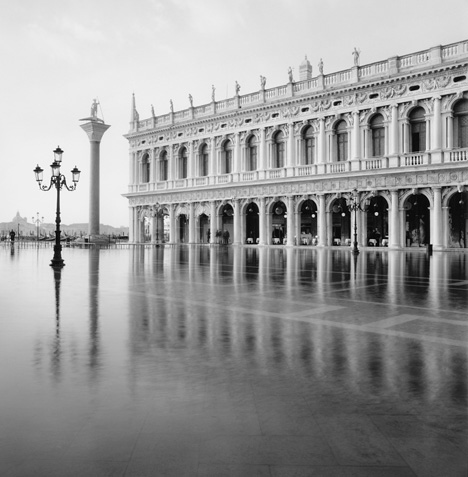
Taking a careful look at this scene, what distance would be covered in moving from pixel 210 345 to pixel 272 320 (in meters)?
1.97

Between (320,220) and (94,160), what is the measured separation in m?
25.7

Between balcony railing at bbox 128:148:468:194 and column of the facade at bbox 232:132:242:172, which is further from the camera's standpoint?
column of the facade at bbox 232:132:242:172

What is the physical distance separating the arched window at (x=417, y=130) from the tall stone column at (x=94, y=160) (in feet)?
103

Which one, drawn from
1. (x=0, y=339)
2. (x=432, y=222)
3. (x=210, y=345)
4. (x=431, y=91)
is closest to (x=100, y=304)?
(x=0, y=339)

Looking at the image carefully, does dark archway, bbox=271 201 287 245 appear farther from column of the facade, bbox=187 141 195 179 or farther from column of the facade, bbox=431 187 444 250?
column of the facade, bbox=431 187 444 250

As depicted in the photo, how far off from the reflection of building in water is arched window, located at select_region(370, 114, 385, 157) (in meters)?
29.1

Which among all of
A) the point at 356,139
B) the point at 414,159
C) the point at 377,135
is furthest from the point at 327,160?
the point at 414,159

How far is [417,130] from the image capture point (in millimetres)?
38438

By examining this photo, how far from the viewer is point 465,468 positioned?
119 inches

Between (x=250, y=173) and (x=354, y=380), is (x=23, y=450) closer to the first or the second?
(x=354, y=380)

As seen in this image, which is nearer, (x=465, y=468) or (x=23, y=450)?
(x=465, y=468)

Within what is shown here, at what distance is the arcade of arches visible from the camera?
37.1 meters

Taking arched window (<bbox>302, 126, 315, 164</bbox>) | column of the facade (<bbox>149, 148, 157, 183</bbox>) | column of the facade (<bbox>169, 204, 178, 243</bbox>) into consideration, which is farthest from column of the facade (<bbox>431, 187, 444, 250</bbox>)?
column of the facade (<bbox>149, 148, 157, 183</bbox>)

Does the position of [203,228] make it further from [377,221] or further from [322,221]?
[377,221]
